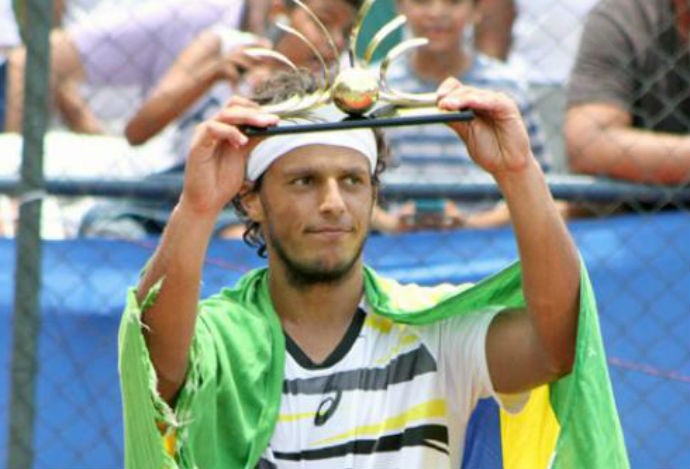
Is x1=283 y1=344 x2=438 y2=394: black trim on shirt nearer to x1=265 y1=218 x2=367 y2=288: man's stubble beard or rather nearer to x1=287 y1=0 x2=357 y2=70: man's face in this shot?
x1=265 y1=218 x2=367 y2=288: man's stubble beard

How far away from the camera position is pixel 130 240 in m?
5.50

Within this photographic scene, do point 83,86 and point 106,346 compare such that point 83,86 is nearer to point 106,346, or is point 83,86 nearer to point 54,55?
point 54,55

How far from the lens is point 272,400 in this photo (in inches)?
162

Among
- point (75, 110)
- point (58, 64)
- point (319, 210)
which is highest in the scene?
point (58, 64)

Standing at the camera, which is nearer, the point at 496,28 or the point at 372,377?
the point at 372,377

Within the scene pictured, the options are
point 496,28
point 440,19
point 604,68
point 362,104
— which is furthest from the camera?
point 496,28

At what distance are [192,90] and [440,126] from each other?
68cm

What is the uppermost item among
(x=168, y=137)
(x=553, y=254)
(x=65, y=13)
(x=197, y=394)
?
(x=65, y=13)

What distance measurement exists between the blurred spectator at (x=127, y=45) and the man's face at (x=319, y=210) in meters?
1.83

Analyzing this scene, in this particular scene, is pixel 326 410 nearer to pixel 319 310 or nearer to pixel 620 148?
pixel 319 310

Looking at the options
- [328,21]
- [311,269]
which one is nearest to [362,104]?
[311,269]

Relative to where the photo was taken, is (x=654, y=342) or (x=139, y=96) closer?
(x=654, y=342)

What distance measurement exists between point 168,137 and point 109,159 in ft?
0.57

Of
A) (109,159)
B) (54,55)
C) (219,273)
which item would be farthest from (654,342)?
(54,55)
